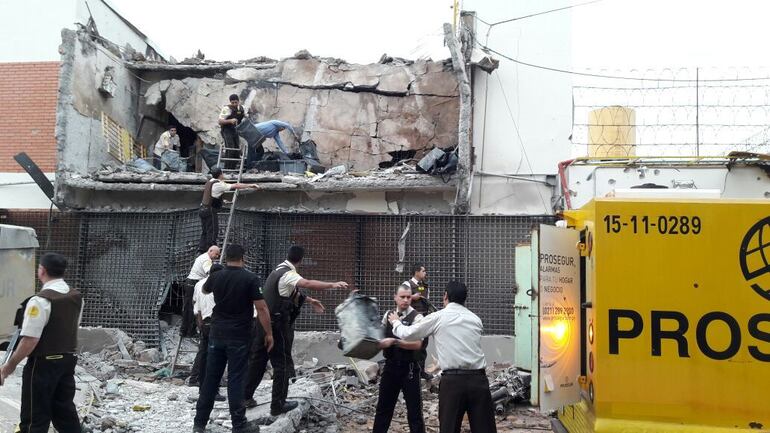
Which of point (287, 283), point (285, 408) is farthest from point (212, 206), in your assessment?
point (285, 408)

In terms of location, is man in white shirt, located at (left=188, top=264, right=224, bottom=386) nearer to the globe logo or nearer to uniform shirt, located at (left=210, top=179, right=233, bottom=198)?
uniform shirt, located at (left=210, top=179, right=233, bottom=198)

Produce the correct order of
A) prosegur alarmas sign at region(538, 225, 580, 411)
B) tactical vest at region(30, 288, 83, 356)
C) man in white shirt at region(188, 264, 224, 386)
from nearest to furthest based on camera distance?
prosegur alarmas sign at region(538, 225, 580, 411)
tactical vest at region(30, 288, 83, 356)
man in white shirt at region(188, 264, 224, 386)

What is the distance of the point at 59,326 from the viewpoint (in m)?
4.86

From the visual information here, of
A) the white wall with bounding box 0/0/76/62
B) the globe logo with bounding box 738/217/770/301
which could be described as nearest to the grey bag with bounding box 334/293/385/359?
the globe logo with bounding box 738/217/770/301

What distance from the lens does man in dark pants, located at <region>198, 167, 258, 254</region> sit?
30.4 ft

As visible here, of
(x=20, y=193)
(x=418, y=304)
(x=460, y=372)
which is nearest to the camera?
(x=460, y=372)

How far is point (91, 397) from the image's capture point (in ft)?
22.1

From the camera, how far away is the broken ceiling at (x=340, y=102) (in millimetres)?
11828

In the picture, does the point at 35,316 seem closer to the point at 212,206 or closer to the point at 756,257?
the point at 212,206

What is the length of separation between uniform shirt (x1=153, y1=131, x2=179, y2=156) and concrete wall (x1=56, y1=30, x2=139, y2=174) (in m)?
0.88

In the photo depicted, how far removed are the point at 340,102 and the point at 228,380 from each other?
24.7ft

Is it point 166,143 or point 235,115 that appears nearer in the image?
point 235,115

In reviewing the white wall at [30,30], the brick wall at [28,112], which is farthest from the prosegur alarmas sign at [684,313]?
the white wall at [30,30]

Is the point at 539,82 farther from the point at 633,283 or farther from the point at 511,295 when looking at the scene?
the point at 633,283
